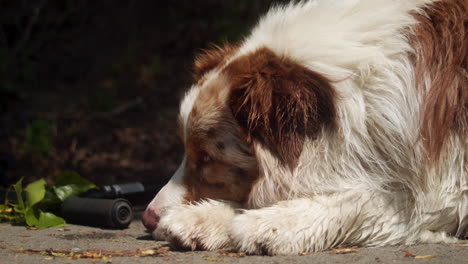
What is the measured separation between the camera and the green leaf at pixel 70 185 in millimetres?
4711

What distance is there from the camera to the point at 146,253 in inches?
130

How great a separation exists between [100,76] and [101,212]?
19.2 feet

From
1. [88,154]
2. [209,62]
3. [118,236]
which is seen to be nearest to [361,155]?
[209,62]

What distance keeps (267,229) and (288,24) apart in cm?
128

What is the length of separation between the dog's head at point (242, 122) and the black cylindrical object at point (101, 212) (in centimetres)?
48

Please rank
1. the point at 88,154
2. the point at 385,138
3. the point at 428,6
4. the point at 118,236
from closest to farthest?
the point at 385,138
the point at 428,6
the point at 118,236
the point at 88,154

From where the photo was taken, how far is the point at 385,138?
343cm

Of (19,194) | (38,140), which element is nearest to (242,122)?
(19,194)

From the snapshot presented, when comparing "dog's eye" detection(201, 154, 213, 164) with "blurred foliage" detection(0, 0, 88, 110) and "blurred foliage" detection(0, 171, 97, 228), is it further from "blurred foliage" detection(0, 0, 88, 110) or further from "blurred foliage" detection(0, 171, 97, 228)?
"blurred foliage" detection(0, 0, 88, 110)

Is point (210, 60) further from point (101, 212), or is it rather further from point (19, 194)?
point (19, 194)

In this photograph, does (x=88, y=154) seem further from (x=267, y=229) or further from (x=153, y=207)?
(x=267, y=229)

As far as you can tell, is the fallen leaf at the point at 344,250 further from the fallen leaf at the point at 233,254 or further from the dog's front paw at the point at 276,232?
the fallen leaf at the point at 233,254

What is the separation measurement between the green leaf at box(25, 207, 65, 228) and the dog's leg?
151cm

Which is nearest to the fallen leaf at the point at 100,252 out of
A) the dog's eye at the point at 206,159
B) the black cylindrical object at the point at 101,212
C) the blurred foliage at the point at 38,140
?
the dog's eye at the point at 206,159
